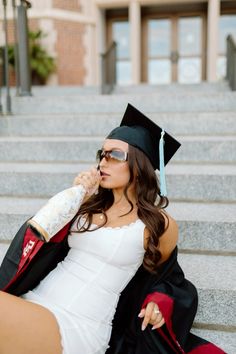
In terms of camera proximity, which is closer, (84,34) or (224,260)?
(224,260)

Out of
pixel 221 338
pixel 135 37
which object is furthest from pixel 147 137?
pixel 135 37

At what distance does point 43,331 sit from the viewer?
1.60 m

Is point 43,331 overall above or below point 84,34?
below

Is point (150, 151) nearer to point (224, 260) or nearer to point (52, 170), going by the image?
point (224, 260)

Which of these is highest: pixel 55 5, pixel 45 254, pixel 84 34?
pixel 55 5

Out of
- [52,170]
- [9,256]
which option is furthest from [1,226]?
[9,256]

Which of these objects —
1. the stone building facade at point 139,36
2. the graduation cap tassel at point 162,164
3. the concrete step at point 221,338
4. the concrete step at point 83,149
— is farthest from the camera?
the stone building facade at point 139,36

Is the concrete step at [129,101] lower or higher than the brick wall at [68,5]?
lower

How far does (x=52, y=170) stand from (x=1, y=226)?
72cm

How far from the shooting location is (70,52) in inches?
389

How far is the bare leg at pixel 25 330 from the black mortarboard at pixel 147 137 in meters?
0.86

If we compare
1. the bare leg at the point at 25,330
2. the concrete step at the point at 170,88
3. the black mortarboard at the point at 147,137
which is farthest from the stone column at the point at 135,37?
the bare leg at the point at 25,330

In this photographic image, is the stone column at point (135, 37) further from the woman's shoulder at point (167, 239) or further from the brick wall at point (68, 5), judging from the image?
the woman's shoulder at point (167, 239)

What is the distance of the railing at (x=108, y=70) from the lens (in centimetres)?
598
